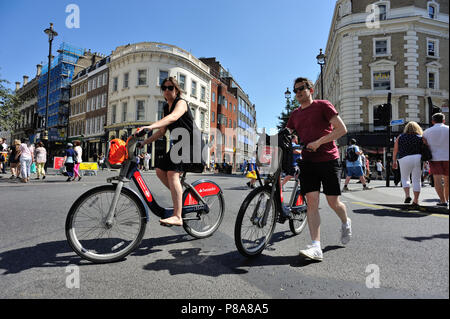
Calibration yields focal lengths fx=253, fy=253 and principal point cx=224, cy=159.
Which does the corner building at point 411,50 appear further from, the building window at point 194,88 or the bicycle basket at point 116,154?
the building window at point 194,88

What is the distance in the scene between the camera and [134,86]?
29.2 meters

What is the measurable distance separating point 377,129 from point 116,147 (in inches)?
880

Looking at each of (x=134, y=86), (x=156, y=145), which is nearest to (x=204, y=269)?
(x=156, y=145)

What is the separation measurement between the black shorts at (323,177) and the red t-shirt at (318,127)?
0.20 feet

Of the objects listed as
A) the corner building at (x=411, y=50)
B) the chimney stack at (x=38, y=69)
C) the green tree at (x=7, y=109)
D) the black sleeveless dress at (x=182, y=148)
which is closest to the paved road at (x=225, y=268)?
the corner building at (x=411, y=50)

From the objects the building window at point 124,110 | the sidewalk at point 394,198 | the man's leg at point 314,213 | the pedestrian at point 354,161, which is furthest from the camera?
the building window at point 124,110

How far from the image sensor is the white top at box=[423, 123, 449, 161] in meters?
0.76

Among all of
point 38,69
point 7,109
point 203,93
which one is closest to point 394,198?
point 7,109

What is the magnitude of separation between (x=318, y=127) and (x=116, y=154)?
2053mm

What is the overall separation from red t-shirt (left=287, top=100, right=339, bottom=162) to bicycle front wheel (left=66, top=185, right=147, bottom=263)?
180 centimetres

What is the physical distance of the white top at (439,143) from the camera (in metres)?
0.76

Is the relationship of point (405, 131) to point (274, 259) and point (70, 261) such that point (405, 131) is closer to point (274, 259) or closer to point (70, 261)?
point (274, 259)

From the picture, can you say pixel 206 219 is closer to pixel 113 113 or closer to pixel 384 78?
pixel 384 78

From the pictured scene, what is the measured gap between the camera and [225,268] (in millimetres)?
2268
